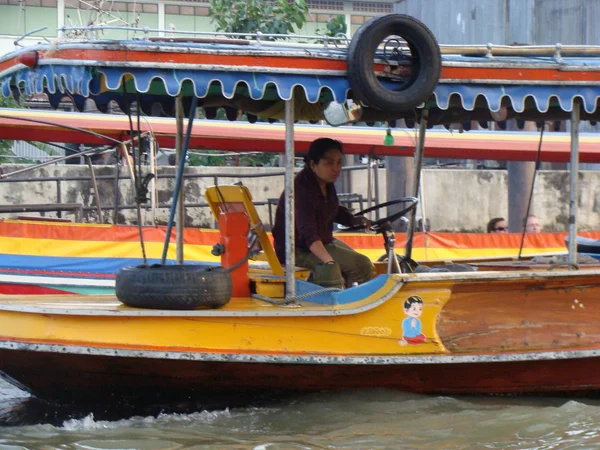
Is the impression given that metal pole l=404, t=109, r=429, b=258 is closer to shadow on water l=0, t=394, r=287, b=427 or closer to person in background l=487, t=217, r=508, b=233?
shadow on water l=0, t=394, r=287, b=427

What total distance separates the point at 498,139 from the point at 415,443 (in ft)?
23.3

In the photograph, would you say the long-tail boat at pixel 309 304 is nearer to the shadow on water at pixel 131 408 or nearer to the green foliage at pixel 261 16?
the shadow on water at pixel 131 408

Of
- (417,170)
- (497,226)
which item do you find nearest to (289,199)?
(417,170)

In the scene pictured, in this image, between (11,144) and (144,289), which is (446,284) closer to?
(144,289)

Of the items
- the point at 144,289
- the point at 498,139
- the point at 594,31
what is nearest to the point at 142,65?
the point at 144,289

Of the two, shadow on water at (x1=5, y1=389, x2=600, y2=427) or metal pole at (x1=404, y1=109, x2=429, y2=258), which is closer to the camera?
shadow on water at (x1=5, y1=389, x2=600, y2=427)

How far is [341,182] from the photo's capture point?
46.9 ft

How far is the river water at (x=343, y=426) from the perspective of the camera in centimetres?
511

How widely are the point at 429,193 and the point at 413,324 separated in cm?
840

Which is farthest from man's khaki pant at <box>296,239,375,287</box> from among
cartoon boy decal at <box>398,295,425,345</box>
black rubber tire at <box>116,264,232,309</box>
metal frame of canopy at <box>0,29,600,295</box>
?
black rubber tire at <box>116,264,232,309</box>

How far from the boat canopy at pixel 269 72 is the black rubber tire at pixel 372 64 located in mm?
113

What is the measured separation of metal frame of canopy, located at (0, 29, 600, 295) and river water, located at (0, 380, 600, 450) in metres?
0.79

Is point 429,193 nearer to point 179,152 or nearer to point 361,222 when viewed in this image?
point 361,222

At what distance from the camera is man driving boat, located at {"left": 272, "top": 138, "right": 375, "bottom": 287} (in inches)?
229
